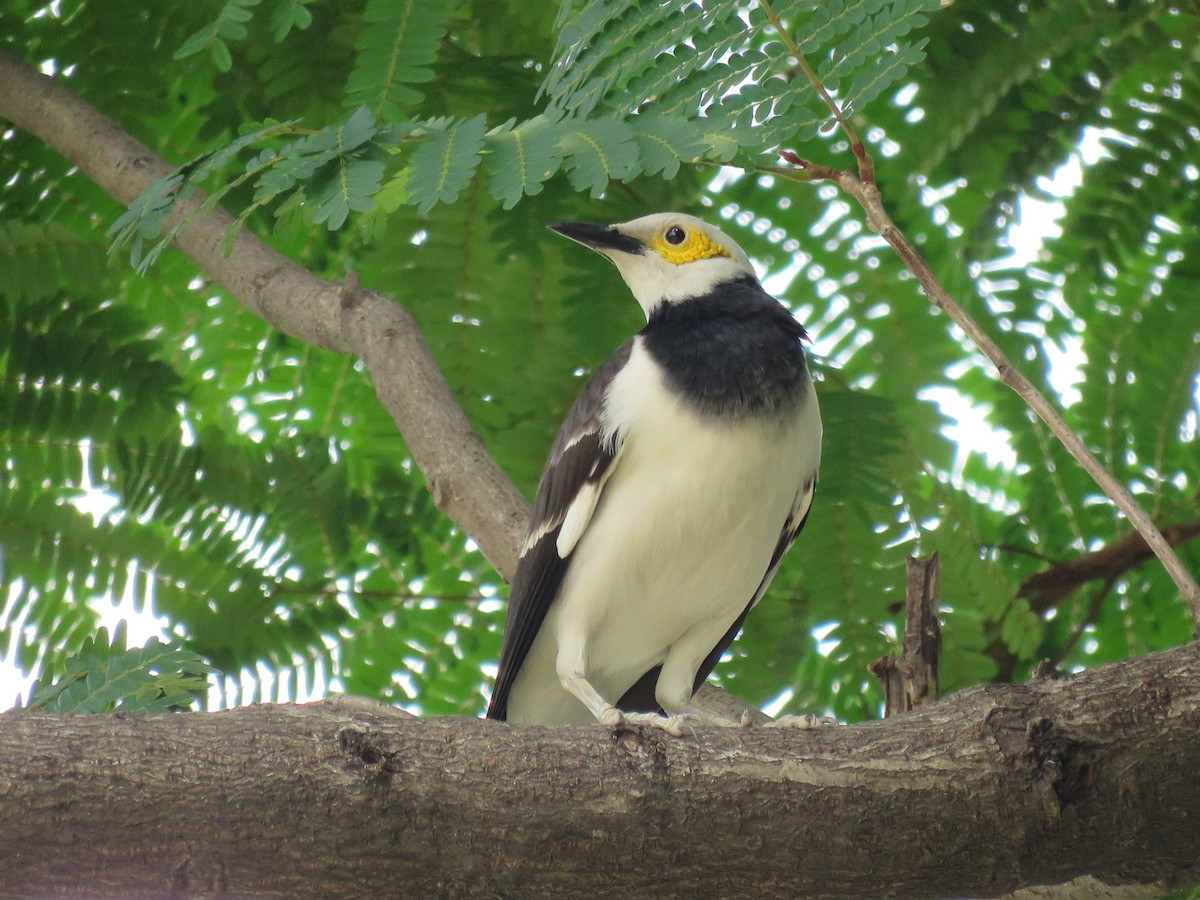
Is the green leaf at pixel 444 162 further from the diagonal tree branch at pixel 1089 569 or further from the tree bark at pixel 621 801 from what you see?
the diagonal tree branch at pixel 1089 569

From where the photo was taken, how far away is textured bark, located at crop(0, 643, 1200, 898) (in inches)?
118

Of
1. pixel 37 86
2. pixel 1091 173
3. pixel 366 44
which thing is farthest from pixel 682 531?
pixel 37 86

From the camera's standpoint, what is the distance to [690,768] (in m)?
3.21

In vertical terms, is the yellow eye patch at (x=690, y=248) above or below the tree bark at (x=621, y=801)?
above

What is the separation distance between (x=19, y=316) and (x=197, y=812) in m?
3.18

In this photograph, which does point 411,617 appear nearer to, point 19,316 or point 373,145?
point 19,316

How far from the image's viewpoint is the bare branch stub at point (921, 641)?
398cm

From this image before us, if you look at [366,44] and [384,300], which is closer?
[366,44]

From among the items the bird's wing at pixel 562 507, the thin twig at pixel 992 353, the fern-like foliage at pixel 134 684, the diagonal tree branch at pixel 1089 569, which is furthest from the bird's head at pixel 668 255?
the fern-like foliage at pixel 134 684

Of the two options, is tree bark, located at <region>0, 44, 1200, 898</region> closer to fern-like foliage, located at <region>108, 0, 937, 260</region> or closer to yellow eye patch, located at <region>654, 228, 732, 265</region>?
fern-like foliage, located at <region>108, 0, 937, 260</region>

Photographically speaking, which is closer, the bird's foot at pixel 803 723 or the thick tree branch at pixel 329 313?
the bird's foot at pixel 803 723

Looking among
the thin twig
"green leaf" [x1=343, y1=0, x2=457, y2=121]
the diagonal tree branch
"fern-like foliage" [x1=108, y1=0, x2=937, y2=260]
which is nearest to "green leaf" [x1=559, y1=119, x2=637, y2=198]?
"fern-like foliage" [x1=108, y1=0, x2=937, y2=260]

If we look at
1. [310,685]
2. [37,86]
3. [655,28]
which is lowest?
[310,685]

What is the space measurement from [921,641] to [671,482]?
109 cm
